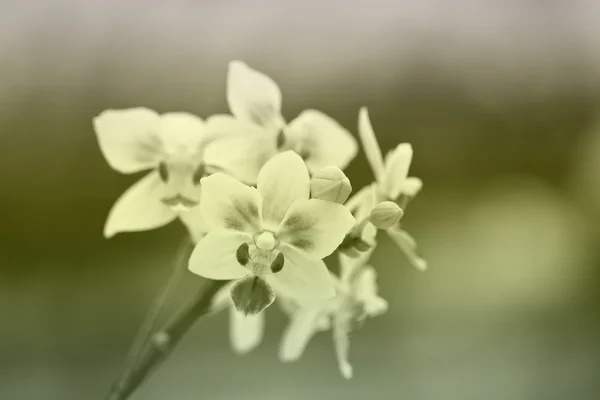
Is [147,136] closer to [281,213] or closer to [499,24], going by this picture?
[281,213]

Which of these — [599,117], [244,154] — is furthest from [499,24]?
[244,154]

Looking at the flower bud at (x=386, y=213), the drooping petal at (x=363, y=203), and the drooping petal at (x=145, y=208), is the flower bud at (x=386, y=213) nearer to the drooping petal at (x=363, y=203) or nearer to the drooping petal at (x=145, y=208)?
the drooping petal at (x=363, y=203)

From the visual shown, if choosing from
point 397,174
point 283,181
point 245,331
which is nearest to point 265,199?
point 283,181

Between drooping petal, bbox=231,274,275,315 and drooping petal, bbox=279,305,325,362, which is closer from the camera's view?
drooping petal, bbox=231,274,275,315

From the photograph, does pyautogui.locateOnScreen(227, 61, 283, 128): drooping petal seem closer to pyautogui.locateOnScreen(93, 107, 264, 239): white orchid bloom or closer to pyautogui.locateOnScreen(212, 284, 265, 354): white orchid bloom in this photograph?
pyautogui.locateOnScreen(93, 107, 264, 239): white orchid bloom

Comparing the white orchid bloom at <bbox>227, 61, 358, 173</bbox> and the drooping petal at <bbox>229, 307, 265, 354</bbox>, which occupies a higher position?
the white orchid bloom at <bbox>227, 61, 358, 173</bbox>

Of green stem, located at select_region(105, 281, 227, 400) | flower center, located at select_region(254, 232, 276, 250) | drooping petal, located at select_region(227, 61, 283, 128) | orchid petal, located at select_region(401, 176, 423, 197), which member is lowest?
green stem, located at select_region(105, 281, 227, 400)

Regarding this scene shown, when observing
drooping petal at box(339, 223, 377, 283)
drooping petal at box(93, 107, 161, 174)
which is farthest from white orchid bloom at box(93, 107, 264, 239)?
drooping petal at box(339, 223, 377, 283)
